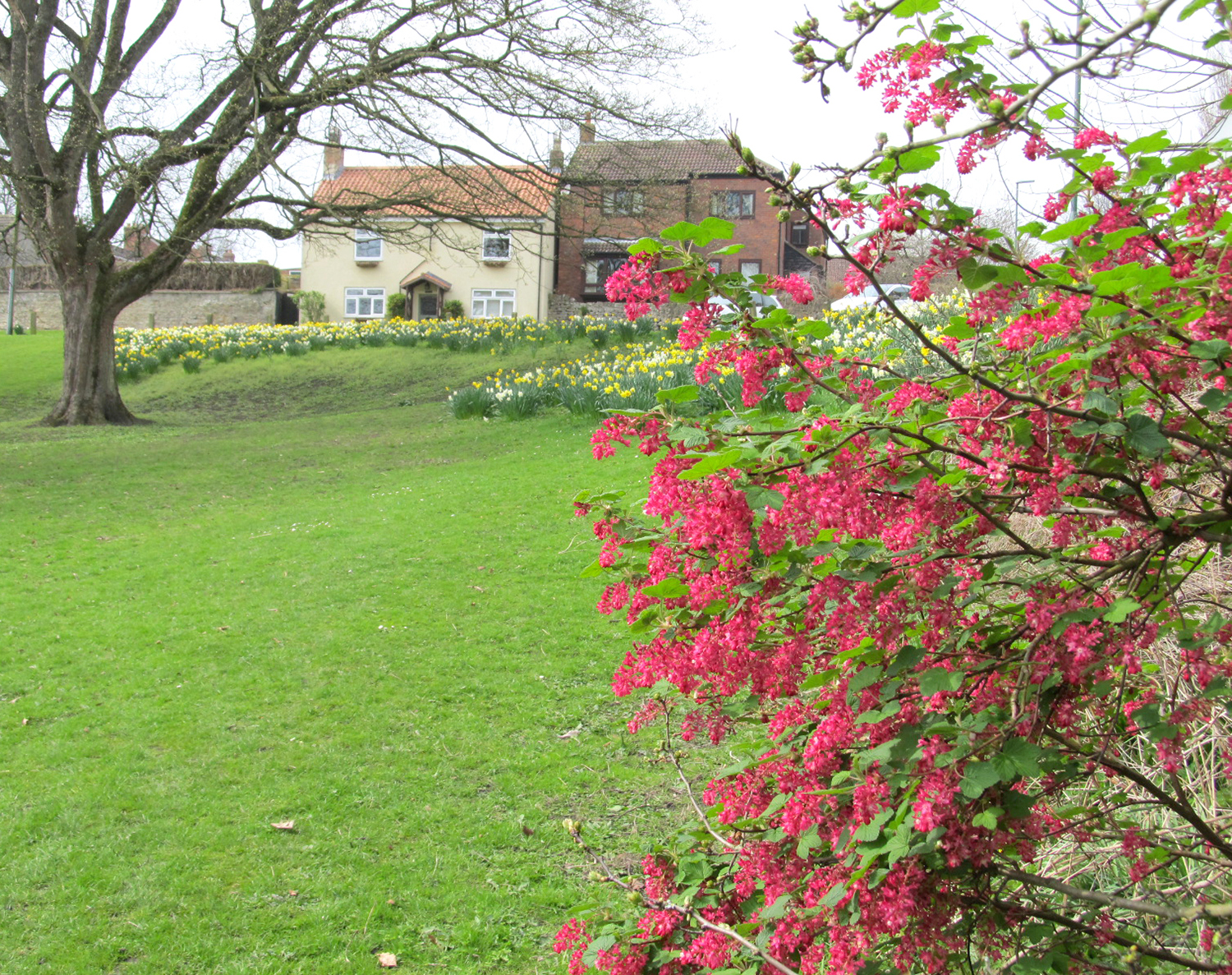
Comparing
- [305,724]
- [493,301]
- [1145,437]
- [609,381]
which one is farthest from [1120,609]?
[493,301]

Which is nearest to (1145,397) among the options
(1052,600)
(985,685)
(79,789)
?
(1052,600)

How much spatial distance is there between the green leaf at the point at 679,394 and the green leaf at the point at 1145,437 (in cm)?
67

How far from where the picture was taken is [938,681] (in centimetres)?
152

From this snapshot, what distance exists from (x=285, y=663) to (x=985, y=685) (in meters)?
4.75

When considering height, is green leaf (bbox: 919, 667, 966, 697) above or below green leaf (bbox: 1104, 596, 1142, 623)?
below

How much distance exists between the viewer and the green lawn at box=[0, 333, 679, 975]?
3312 millimetres

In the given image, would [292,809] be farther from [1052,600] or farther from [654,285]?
[1052,600]

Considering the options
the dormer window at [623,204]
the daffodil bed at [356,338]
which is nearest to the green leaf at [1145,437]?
the dormer window at [623,204]

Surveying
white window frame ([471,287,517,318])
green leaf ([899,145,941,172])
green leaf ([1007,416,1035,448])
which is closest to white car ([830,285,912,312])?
green leaf ([899,145,941,172])

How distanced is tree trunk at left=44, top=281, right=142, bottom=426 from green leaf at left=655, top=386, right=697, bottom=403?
15.7 metres

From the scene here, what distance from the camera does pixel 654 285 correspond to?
1834 mm

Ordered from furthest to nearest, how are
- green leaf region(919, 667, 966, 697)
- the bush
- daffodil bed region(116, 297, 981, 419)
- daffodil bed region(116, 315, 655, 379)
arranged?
1. the bush
2. daffodil bed region(116, 315, 655, 379)
3. daffodil bed region(116, 297, 981, 419)
4. green leaf region(919, 667, 966, 697)

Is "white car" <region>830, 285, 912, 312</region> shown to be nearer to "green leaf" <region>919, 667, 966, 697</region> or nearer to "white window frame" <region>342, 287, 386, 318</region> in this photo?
"green leaf" <region>919, 667, 966, 697</region>

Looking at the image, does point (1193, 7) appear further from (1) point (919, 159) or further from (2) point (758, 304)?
(2) point (758, 304)
